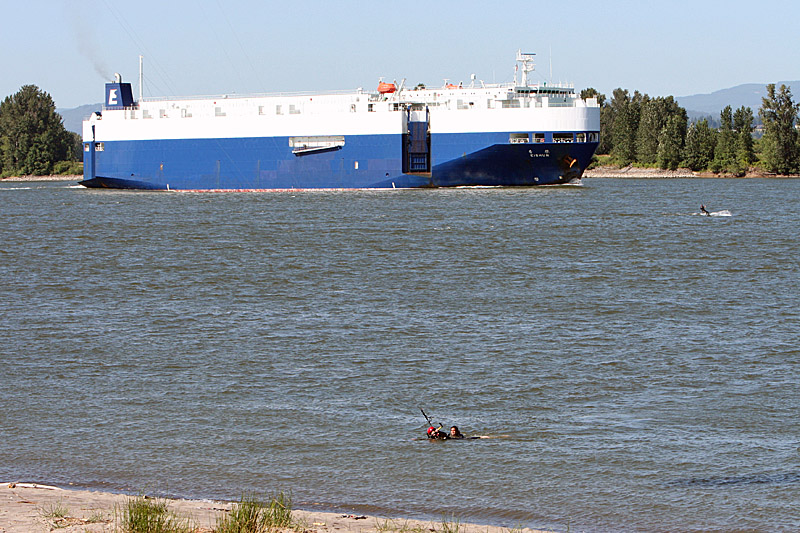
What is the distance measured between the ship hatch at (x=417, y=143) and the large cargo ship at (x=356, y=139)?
0.21 ft

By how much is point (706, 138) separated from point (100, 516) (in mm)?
86856

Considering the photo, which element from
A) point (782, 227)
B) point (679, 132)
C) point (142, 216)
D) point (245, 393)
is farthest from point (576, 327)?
point (679, 132)

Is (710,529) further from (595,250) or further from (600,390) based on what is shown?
(595,250)

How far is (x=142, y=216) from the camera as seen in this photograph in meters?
47.5

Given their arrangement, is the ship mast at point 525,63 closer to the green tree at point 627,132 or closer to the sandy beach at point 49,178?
the green tree at point 627,132

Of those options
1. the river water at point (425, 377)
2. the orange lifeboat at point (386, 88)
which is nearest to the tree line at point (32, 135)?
the orange lifeboat at point (386, 88)

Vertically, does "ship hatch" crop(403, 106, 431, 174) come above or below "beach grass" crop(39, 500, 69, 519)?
above

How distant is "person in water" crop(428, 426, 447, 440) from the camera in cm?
1151

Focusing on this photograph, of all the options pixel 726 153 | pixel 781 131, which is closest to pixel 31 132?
pixel 726 153

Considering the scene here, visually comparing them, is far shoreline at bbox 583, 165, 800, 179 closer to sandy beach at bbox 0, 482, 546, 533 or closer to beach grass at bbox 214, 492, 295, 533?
sandy beach at bbox 0, 482, 546, 533

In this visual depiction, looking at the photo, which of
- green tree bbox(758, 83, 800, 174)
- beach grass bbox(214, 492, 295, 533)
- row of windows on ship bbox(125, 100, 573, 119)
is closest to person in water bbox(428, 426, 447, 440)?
beach grass bbox(214, 492, 295, 533)

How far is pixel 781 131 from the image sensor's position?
3219 inches

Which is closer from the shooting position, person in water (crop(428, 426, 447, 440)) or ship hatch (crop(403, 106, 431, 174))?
person in water (crop(428, 426, 447, 440))

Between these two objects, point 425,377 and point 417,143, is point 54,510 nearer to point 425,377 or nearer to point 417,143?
point 425,377
